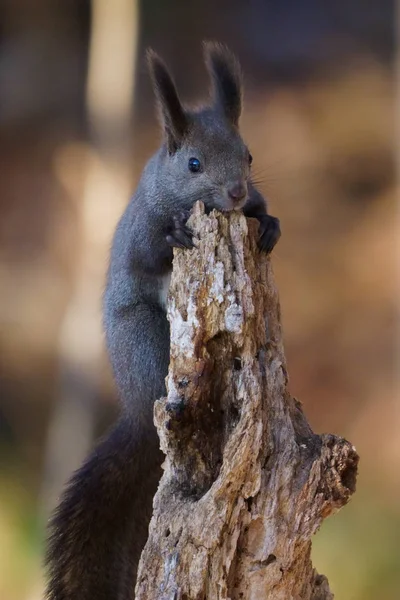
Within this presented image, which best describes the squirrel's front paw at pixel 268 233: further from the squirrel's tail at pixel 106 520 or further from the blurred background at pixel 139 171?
the blurred background at pixel 139 171

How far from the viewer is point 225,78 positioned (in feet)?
7.84

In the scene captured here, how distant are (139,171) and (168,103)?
2.63 metres

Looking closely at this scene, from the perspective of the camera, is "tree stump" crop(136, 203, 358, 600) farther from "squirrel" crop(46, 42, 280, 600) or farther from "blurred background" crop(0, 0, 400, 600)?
"blurred background" crop(0, 0, 400, 600)

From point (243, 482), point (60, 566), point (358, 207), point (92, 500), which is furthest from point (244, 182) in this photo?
point (358, 207)

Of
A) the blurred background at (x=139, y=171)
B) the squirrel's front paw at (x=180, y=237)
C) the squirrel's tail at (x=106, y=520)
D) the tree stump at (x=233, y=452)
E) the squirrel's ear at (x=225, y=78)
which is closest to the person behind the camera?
the tree stump at (x=233, y=452)

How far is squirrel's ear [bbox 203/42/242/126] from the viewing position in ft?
7.80

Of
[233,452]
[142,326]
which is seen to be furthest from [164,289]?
[233,452]

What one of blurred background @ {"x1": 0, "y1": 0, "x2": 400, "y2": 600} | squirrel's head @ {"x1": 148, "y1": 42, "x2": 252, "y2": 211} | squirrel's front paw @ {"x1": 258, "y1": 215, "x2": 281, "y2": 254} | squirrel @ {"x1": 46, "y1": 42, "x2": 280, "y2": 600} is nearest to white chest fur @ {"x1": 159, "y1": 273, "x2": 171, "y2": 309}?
squirrel @ {"x1": 46, "y1": 42, "x2": 280, "y2": 600}

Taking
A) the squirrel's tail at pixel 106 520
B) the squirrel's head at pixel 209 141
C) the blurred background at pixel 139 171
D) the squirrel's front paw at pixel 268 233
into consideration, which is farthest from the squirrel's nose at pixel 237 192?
the blurred background at pixel 139 171

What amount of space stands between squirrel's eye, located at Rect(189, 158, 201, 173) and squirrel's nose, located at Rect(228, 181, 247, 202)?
0.60ft

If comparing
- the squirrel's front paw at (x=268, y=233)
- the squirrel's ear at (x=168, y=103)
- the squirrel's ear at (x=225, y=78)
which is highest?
the squirrel's ear at (x=225, y=78)

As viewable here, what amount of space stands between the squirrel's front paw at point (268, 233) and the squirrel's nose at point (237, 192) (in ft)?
0.33

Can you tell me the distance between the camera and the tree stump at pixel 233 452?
163cm

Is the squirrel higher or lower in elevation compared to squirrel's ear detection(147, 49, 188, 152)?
lower
